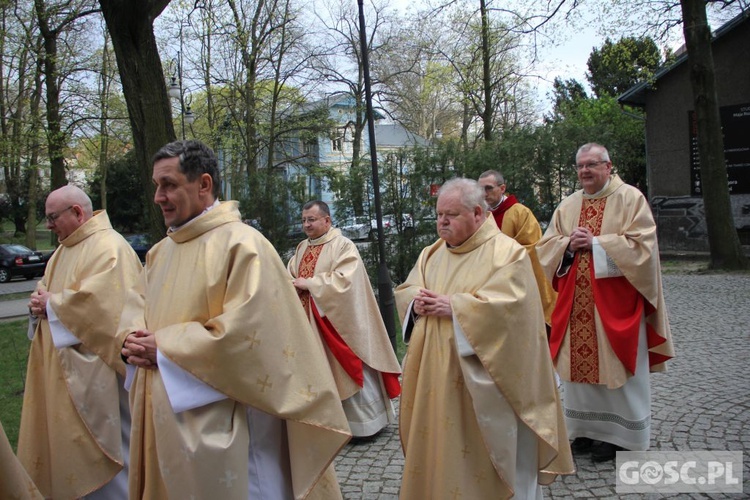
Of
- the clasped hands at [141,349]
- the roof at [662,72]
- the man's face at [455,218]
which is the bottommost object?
the clasped hands at [141,349]

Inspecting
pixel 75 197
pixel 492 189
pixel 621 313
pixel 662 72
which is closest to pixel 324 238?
pixel 492 189

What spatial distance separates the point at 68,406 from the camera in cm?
399

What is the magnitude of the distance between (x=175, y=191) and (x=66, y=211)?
73.7 inches

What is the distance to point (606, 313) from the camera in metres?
4.59

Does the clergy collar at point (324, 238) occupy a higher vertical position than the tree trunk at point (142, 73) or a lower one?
lower

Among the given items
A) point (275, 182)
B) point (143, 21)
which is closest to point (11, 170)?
point (275, 182)

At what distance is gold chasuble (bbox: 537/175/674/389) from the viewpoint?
176 inches

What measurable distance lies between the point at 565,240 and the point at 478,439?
2077 mm

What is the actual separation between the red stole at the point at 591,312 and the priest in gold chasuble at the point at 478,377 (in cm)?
128

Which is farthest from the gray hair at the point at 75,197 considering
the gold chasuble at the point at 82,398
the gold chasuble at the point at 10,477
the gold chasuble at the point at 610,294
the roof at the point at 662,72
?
the roof at the point at 662,72

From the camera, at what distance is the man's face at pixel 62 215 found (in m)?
4.25

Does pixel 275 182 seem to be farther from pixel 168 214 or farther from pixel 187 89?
pixel 187 89

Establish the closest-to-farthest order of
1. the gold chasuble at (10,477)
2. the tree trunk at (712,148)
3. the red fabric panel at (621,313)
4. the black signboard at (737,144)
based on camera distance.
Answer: the gold chasuble at (10,477) → the red fabric panel at (621,313) → the tree trunk at (712,148) → the black signboard at (737,144)

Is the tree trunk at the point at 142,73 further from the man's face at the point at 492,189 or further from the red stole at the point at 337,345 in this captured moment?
the man's face at the point at 492,189
